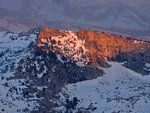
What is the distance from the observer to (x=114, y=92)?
66.2 m

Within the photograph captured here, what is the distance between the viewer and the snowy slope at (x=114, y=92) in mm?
60625

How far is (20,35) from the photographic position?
271 ft

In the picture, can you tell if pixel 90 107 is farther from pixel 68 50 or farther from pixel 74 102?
pixel 68 50

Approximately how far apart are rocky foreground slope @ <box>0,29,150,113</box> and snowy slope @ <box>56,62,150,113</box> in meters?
1.07

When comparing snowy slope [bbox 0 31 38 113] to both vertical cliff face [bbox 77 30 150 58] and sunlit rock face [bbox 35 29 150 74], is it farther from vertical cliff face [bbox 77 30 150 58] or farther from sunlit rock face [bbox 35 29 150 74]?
A: vertical cliff face [bbox 77 30 150 58]

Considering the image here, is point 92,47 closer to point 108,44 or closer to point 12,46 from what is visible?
point 108,44

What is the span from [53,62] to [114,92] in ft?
31.8

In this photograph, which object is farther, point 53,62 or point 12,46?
point 12,46

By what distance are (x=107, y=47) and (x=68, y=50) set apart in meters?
9.02

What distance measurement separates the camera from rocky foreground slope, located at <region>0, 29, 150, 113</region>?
60562 mm

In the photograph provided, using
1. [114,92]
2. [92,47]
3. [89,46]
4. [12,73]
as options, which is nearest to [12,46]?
[89,46]

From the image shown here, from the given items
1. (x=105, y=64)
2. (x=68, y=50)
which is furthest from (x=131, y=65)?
(x=68, y=50)

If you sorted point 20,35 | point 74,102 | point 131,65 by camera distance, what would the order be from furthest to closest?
point 20,35 → point 131,65 → point 74,102

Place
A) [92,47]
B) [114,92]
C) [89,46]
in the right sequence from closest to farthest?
[114,92] < [89,46] < [92,47]
